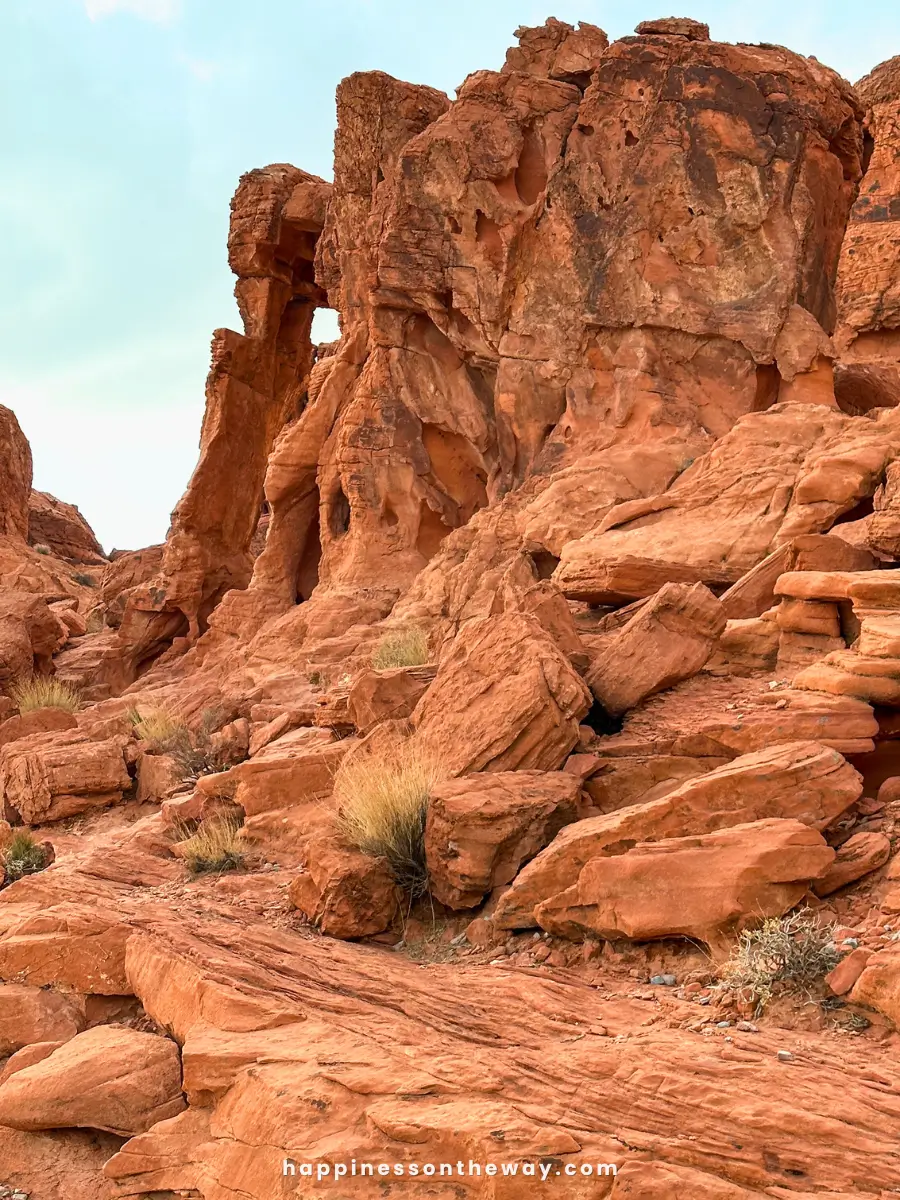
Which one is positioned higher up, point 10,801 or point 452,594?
point 452,594

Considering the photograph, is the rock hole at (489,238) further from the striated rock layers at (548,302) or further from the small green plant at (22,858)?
the small green plant at (22,858)

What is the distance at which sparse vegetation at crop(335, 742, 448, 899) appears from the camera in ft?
22.2

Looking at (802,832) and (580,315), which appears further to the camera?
(580,315)

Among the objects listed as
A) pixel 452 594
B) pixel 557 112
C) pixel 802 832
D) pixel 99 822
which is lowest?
pixel 99 822

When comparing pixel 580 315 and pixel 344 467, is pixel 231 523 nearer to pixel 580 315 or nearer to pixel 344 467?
pixel 344 467

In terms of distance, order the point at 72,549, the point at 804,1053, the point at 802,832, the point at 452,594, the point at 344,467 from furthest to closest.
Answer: the point at 72,549, the point at 344,467, the point at 452,594, the point at 802,832, the point at 804,1053

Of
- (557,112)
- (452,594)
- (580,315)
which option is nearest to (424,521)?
(452,594)

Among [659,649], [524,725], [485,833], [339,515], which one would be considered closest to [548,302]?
[339,515]

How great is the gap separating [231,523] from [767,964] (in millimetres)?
22194

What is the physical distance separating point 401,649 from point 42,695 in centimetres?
885

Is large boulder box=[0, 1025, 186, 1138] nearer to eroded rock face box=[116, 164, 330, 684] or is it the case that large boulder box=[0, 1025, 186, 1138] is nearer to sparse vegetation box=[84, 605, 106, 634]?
eroded rock face box=[116, 164, 330, 684]

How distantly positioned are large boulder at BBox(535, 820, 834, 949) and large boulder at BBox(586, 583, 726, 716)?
2593 millimetres

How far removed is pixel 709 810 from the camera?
571 centimetres

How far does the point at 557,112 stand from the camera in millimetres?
16734
